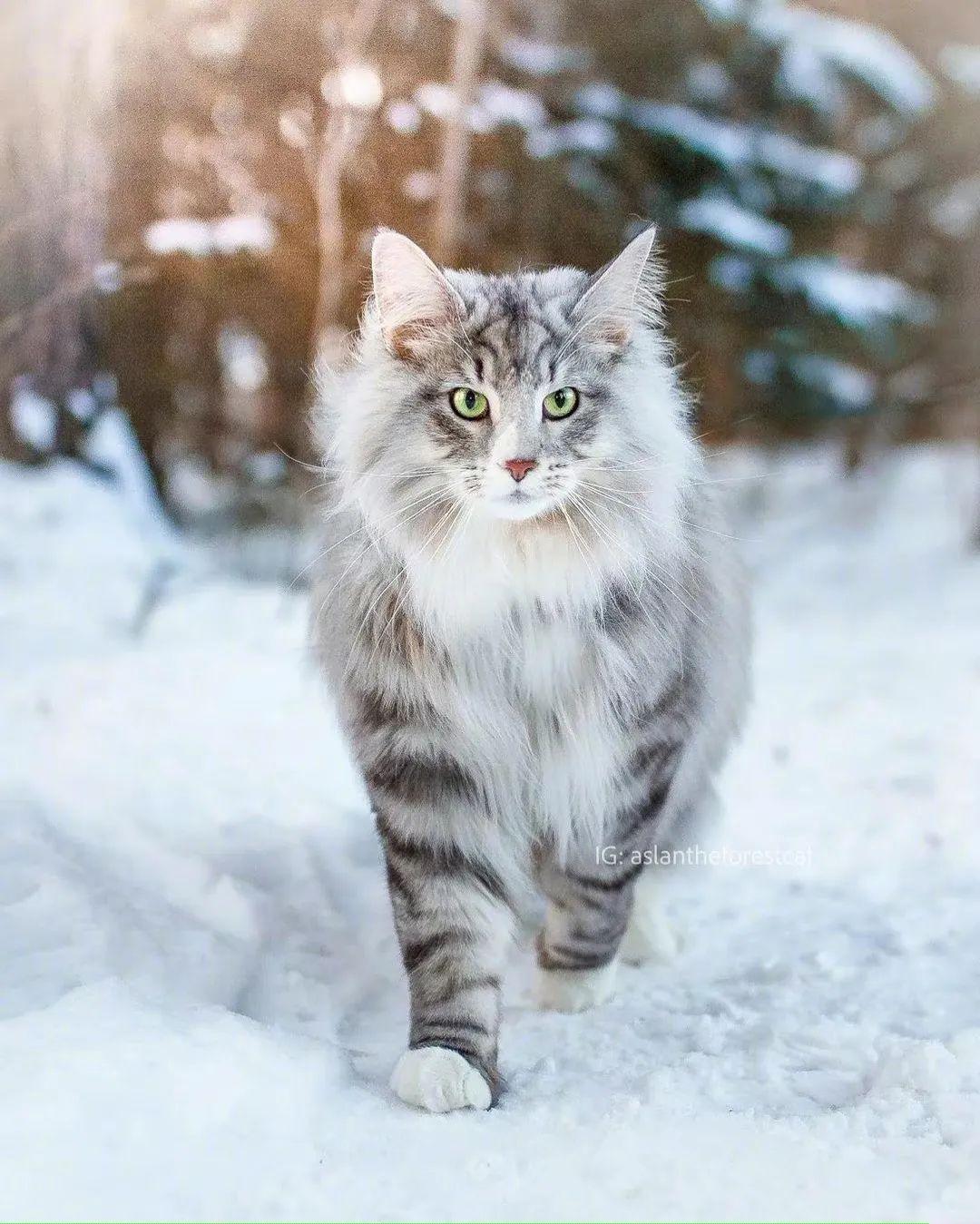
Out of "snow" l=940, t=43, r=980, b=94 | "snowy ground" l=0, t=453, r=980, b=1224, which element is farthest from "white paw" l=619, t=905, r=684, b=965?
"snow" l=940, t=43, r=980, b=94

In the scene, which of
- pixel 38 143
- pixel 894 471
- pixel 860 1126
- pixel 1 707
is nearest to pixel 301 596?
pixel 1 707

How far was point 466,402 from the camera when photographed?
52.8 inches

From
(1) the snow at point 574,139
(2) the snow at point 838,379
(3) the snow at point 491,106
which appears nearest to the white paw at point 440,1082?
Answer: (3) the snow at point 491,106

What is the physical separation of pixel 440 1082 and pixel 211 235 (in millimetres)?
1919

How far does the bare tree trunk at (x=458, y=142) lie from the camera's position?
2.45m

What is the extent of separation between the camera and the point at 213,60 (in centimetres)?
227

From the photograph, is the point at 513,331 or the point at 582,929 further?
the point at 582,929

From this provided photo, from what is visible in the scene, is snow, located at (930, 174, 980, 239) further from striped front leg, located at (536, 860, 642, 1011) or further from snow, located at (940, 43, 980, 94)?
striped front leg, located at (536, 860, 642, 1011)

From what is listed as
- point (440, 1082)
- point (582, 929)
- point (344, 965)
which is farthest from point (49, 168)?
point (440, 1082)

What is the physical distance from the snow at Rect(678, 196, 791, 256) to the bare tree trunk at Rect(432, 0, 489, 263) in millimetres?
777

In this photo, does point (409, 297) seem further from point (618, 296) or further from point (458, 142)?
point (458, 142)

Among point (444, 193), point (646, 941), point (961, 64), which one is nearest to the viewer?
point (646, 941)

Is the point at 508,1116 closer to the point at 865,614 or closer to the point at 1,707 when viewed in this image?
the point at 1,707

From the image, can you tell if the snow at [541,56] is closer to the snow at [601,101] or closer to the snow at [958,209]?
the snow at [601,101]
